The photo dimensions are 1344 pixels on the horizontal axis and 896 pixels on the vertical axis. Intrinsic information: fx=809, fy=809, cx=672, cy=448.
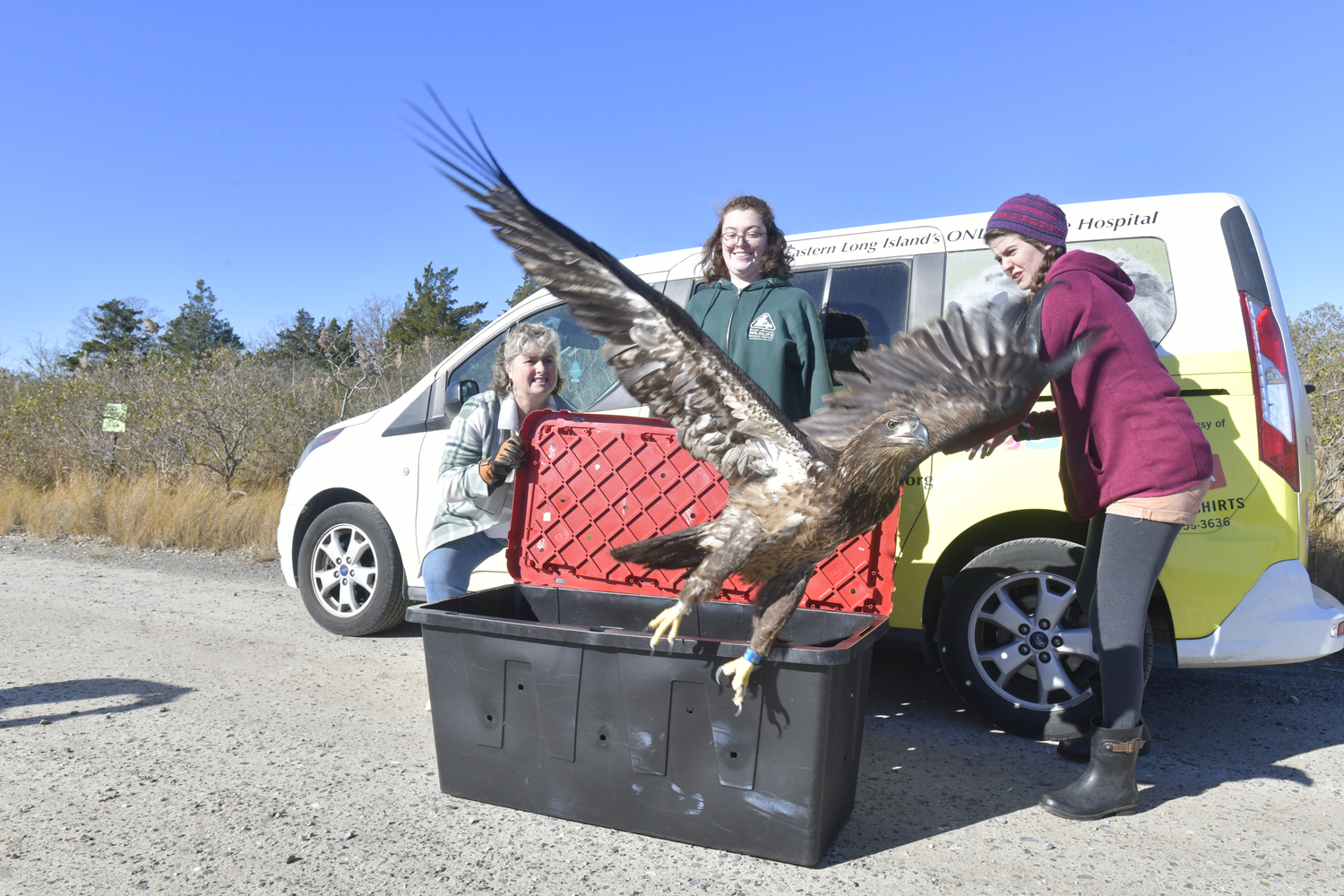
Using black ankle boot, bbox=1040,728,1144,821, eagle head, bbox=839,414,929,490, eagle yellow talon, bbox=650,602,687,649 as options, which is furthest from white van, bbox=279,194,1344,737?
eagle yellow talon, bbox=650,602,687,649

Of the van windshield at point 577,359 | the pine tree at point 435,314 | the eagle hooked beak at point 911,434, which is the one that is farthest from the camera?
the pine tree at point 435,314

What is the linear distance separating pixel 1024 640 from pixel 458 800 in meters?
2.43

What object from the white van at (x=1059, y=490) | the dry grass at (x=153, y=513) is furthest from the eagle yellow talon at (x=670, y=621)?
the dry grass at (x=153, y=513)

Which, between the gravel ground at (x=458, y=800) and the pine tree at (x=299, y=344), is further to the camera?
the pine tree at (x=299, y=344)

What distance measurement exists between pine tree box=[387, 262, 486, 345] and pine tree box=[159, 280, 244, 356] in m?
18.3

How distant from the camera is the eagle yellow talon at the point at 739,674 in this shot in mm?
2279

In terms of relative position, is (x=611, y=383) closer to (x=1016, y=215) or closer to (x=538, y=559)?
(x=538, y=559)

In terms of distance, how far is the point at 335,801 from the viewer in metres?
2.80

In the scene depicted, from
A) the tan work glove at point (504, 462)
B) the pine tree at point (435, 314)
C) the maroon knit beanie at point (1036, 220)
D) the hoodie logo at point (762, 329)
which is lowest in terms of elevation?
the tan work glove at point (504, 462)

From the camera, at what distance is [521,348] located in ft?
12.1

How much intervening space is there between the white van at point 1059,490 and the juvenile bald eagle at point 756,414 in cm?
94

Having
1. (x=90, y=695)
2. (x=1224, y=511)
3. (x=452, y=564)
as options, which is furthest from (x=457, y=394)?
(x=1224, y=511)

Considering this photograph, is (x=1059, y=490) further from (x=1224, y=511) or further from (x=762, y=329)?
(x=762, y=329)

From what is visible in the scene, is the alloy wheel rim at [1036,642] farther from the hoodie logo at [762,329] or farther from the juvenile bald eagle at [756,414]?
the hoodie logo at [762,329]
